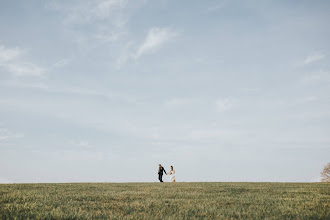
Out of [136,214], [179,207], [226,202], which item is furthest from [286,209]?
[136,214]

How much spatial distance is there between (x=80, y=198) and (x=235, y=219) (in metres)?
7.78

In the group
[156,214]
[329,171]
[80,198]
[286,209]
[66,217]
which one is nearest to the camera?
[66,217]

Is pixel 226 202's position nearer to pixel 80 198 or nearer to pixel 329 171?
pixel 80 198

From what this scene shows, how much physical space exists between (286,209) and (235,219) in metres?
2.92

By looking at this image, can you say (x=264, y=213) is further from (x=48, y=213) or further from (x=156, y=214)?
(x=48, y=213)

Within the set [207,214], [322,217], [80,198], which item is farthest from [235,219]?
[80,198]

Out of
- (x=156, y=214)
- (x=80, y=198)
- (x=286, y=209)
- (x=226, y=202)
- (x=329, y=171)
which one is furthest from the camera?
(x=329, y=171)

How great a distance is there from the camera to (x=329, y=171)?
45.3 m

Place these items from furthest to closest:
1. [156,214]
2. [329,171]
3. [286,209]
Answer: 1. [329,171]
2. [286,209]
3. [156,214]

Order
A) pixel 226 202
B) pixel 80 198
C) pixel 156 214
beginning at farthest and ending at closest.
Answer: pixel 80 198
pixel 226 202
pixel 156 214

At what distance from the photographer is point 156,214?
9.05 m

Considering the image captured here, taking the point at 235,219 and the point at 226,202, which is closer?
the point at 235,219

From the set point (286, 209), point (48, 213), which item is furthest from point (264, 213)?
point (48, 213)

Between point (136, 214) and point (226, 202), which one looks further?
point (226, 202)
